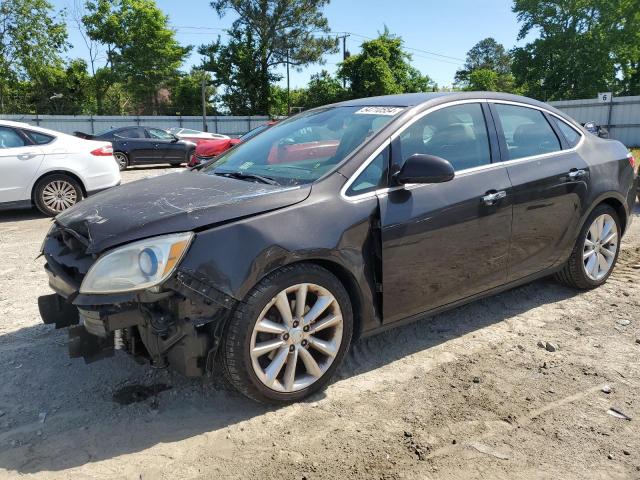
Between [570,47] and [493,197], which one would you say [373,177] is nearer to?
[493,197]

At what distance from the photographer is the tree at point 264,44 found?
149 ft

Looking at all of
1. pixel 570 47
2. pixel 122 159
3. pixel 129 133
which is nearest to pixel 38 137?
pixel 122 159

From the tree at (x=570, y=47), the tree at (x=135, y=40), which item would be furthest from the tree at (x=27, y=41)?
the tree at (x=570, y=47)

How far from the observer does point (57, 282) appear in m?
3.00

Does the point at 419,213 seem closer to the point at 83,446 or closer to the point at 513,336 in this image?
the point at 513,336

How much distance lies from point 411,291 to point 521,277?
3.97 ft

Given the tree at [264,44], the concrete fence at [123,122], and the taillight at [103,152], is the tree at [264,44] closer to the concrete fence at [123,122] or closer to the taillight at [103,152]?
the concrete fence at [123,122]

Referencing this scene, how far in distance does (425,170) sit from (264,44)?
150 feet

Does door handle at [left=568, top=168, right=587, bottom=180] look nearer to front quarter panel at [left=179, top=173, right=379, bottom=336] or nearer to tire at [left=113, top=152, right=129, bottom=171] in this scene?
front quarter panel at [left=179, top=173, right=379, bottom=336]

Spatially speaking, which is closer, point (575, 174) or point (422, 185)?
point (422, 185)

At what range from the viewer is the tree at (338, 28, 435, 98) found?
42.2 meters

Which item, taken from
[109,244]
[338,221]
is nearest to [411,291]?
[338,221]

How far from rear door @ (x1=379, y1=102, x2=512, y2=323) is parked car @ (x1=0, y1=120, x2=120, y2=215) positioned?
256 inches

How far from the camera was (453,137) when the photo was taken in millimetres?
3744
